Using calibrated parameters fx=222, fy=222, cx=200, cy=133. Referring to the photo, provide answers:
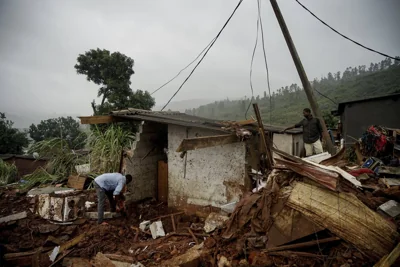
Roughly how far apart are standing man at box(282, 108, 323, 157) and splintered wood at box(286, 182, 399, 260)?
157 inches

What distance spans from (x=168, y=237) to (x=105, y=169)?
5185 millimetres

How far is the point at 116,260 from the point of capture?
15.5 ft

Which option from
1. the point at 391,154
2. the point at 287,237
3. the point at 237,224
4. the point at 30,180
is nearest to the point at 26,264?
the point at 237,224

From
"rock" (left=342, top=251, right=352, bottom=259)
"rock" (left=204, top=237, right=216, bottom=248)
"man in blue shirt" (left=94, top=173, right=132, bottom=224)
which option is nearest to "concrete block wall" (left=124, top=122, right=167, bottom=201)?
"man in blue shirt" (left=94, top=173, right=132, bottom=224)

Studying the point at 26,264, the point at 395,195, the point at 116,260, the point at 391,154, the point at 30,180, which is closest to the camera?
the point at 395,195

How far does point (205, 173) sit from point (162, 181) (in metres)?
2.41

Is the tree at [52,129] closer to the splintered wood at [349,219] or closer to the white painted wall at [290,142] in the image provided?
the white painted wall at [290,142]

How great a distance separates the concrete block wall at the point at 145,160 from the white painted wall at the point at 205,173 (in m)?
1.16

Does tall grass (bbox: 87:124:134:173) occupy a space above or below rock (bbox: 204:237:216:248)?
above

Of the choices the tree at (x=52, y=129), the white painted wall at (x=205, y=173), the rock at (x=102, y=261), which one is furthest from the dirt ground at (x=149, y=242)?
the tree at (x=52, y=129)

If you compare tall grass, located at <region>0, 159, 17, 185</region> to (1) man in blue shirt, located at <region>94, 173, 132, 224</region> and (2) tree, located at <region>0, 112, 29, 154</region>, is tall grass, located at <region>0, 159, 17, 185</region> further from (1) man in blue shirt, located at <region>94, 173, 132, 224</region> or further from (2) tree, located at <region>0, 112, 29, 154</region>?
(2) tree, located at <region>0, 112, 29, 154</region>

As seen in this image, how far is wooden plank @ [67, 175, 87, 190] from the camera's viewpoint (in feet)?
30.7

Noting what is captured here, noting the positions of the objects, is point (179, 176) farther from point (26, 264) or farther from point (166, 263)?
point (26, 264)

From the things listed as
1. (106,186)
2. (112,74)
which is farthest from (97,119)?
(112,74)
